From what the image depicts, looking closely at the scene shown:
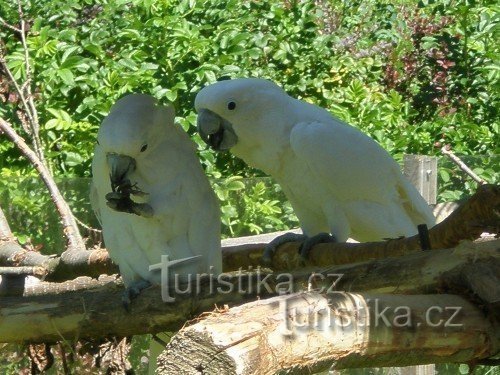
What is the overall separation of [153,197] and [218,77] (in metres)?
1.84

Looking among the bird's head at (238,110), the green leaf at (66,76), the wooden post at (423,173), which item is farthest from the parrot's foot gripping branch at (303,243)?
the green leaf at (66,76)

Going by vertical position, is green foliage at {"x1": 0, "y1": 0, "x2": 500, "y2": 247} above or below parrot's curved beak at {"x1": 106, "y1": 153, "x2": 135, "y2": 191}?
above

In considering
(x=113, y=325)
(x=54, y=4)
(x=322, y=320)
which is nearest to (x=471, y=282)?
(x=322, y=320)

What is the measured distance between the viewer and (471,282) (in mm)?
1955

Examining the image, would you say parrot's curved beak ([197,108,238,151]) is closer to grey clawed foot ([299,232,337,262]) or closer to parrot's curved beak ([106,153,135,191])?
grey clawed foot ([299,232,337,262])

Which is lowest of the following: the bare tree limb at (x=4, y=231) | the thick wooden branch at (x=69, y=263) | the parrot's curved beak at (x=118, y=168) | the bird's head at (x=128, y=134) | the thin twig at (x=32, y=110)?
the thick wooden branch at (x=69, y=263)

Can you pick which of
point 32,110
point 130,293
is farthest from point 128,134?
point 32,110

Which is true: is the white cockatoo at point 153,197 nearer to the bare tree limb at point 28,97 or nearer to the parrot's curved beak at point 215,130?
the parrot's curved beak at point 215,130

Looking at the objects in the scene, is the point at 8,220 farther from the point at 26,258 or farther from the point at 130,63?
the point at 130,63

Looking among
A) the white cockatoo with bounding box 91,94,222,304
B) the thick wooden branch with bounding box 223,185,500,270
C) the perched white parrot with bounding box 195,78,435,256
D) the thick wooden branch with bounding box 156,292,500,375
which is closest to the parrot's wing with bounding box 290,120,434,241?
the perched white parrot with bounding box 195,78,435,256

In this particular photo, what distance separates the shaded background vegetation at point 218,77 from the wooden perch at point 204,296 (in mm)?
1691

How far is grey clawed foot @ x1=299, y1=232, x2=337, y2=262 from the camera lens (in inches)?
132

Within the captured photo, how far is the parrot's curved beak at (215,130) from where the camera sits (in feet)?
11.4

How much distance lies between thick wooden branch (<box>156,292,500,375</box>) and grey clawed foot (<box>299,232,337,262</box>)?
4.60 feet
